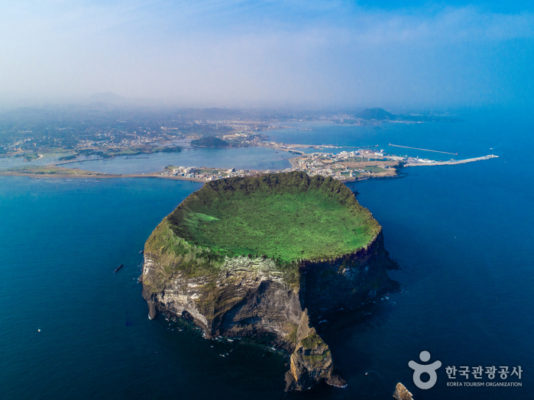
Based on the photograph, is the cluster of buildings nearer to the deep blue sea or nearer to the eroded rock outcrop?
the deep blue sea

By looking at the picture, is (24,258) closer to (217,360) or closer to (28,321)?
(28,321)

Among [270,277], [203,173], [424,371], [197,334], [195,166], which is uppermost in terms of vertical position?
[195,166]

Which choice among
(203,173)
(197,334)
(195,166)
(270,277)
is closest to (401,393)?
(270,277)

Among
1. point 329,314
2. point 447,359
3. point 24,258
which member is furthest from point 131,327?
point 447,359

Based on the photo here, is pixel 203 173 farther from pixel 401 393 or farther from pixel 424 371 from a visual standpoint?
pixel 401 393

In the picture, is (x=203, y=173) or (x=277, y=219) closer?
(x=277, y=219)

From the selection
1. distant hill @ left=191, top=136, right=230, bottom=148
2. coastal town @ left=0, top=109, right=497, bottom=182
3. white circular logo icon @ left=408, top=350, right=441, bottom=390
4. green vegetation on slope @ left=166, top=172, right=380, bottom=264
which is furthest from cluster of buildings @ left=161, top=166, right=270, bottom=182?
white circular logo icon @ left=408, top=350, right=441, bottom=390

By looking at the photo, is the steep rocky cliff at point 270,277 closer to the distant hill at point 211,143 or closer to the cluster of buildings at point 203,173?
the cluster of buildings at point 203,173
